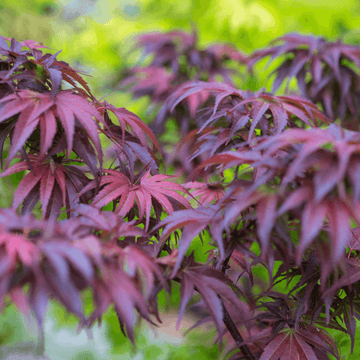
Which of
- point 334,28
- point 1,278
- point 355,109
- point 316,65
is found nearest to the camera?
point 1,278

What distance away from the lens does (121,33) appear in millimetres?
2146

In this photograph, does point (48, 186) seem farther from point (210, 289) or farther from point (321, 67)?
point (321, 67)

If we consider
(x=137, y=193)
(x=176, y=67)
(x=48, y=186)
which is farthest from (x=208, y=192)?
(x=176, y=67)

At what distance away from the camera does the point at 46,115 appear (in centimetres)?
56

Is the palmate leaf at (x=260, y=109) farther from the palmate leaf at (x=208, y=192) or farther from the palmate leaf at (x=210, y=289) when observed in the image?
the palmate leaf at (x=210, y=289)

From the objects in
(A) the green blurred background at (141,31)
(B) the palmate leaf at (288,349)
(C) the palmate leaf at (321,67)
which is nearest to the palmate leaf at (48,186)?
(B) the palmate leaf at (288,349)

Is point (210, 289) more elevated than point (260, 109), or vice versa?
point (260, 109)

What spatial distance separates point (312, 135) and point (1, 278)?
427mm

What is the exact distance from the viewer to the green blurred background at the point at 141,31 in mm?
1653

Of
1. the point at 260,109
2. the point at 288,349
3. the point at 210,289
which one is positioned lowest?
the point at 288,349

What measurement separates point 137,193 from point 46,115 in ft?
0.70

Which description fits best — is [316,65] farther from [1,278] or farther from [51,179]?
[1,278]

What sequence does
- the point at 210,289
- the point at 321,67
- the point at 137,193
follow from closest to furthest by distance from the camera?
the point at 210,289
the point at 137,193
the point at 321,67

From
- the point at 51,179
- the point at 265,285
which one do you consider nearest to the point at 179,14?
the point at 265,285
